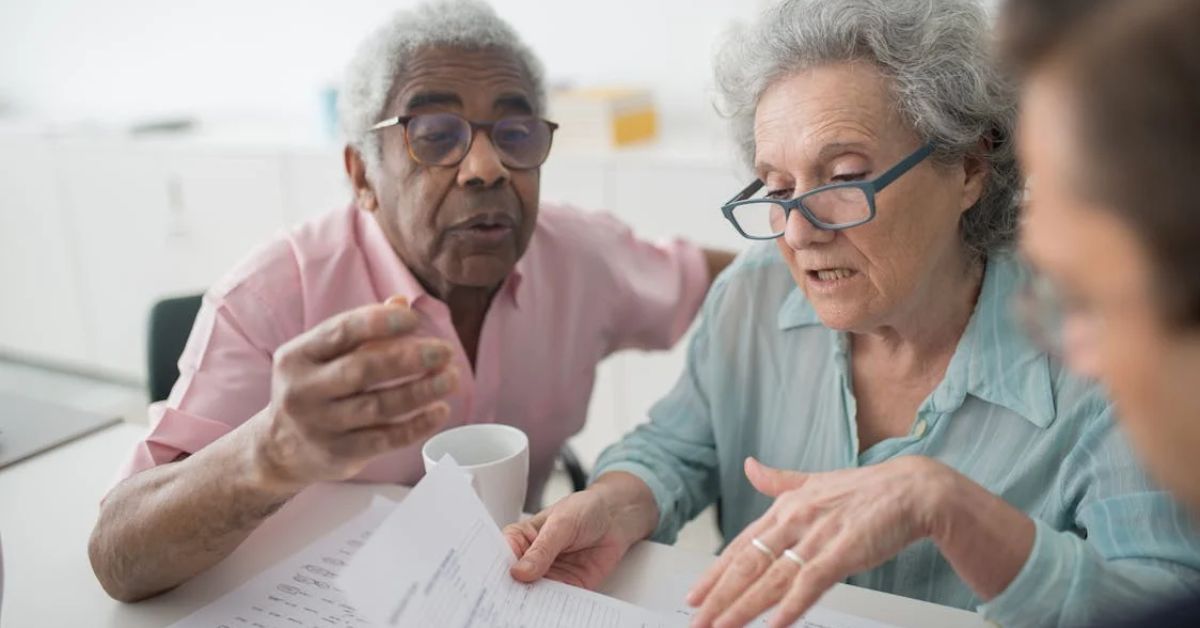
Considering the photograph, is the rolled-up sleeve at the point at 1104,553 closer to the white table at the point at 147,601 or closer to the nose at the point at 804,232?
the white table at the point at 147,601

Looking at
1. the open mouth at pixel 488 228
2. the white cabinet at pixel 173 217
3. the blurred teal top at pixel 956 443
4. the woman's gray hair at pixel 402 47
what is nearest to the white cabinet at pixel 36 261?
the white cabinet at pixel 173 217

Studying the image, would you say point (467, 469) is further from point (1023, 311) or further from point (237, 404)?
point (1023, 311)

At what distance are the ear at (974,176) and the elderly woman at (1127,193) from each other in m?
0.69

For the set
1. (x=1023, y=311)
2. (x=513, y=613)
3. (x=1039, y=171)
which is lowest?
(x=513, y=613)

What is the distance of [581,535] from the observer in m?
1.19

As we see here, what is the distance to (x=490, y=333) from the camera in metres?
1.65

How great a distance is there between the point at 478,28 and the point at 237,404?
72cm

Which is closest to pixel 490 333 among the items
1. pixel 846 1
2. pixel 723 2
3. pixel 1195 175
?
pixel 846 1

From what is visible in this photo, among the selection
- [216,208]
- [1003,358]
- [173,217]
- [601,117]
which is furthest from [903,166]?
[173,217]

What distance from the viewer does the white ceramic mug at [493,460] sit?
46.1 inches

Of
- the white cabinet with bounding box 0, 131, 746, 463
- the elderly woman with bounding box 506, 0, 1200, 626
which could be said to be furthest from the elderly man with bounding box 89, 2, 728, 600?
the white cabinet with bounding box 0, 131, 746, 463

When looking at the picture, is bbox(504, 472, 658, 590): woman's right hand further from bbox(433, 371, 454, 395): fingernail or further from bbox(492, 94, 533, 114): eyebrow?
bbox(492, 94, 533, 114): eyebrow

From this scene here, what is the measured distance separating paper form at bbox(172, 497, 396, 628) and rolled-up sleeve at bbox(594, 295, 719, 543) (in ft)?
1.34

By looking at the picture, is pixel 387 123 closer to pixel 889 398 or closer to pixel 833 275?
pixel 833 275
